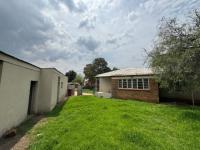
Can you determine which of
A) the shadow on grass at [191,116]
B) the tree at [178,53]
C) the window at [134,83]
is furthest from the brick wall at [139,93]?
the shadow on grass at [191,116]

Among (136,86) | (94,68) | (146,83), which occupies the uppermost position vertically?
(94,68)

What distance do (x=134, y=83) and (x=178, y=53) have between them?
7.73 metres

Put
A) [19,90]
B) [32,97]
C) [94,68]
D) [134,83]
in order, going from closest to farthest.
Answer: [19,90]
[32,97]
[134,83]
[94,68]

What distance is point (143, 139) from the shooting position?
5.00 m

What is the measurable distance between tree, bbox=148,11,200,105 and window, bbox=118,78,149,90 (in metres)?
4.10

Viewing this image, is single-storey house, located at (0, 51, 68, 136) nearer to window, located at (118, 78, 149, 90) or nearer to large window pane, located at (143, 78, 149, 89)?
window, located at (118, 78, 149, 90)

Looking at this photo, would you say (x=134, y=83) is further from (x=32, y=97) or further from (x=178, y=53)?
(x=32, y=97)

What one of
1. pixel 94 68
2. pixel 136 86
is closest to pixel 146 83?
pixel 136 86

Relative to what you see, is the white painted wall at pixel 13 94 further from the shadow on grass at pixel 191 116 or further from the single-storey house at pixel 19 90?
the shadow on grass at pixel 191 116

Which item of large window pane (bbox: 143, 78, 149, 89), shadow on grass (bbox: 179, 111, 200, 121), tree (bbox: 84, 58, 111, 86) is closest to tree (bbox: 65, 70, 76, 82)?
tree (bbox: 84, 58, 111, 86)

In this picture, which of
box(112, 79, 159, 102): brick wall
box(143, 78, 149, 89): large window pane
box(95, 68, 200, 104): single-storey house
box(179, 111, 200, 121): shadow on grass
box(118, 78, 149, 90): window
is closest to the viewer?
box(179, 111, 200, 121): shadow on grass

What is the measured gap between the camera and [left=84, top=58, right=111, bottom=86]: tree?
46519 millimetres

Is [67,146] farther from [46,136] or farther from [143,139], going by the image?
[143,139]

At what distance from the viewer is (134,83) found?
1709 centimetres
